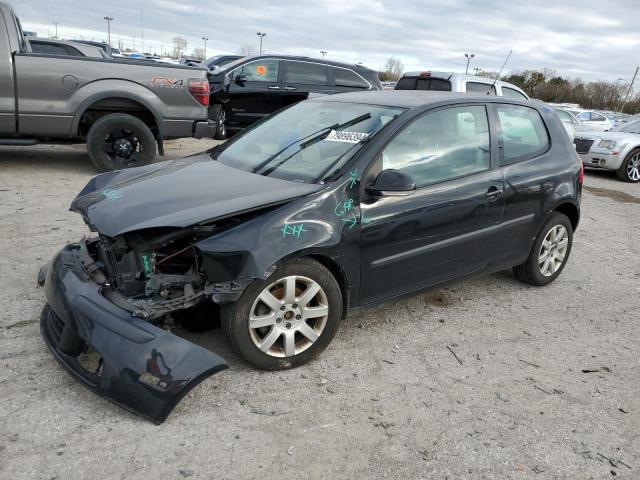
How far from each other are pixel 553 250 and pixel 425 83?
247 inches

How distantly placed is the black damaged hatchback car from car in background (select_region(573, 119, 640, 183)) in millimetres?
8741

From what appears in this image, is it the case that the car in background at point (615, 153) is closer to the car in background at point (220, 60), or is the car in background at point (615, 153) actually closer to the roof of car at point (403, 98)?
the roof of car at point (403, 98)

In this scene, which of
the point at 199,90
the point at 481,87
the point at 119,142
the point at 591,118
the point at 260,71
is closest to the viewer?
the point at 119,142

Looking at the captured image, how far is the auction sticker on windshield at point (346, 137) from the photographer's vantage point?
11.8 ft

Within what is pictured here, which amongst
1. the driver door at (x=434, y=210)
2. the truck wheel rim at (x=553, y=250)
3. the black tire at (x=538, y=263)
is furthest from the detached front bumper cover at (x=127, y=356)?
the truck wheel rim at (x=553, y=250)

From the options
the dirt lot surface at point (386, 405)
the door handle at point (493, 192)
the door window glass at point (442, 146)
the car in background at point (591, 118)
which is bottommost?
the dirt lot surface at point (386, 405)

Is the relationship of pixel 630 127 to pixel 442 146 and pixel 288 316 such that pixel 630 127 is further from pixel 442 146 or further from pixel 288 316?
pixel 288 316

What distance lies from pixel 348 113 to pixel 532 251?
2.01 meters

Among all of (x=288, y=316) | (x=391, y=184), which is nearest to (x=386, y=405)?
(x=288, y=316)

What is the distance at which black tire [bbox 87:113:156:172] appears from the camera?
7.59 meters

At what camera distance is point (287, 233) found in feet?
9.98

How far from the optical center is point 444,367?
3473 millimetres

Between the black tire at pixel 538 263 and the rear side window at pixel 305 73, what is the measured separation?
25.1 ft

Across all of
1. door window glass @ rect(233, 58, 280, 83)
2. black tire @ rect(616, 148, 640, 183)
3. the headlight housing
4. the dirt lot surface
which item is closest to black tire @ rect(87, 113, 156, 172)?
the dirt lot surface
